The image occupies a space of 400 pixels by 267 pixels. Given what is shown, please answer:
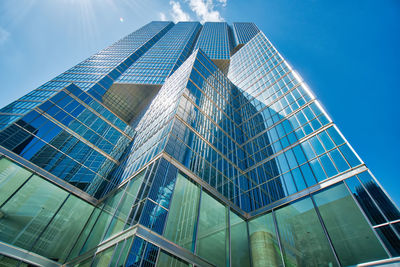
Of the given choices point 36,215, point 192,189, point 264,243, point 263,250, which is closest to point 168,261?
point 192,189

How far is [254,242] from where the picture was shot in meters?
17.2

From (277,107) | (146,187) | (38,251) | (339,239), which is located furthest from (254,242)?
(277,107)

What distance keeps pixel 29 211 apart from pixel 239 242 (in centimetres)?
1697

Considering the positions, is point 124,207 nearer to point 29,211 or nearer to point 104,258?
point 104,258

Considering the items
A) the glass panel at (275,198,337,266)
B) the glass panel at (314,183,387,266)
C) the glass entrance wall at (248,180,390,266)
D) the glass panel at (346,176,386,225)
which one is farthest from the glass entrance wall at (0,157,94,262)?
the glass panel at (346,176,386,225)

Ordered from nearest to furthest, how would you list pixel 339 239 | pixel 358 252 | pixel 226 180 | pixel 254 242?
pixel 358 252, pixel 339 239, pixel 254 242, pixel 226 180

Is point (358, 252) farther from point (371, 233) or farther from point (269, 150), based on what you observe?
point (269, 150)

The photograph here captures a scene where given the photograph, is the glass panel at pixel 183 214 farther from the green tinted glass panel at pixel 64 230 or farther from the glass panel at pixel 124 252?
the green tinted glass panel at pixel 64 230

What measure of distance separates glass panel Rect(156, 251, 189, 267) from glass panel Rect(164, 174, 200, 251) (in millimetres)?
903

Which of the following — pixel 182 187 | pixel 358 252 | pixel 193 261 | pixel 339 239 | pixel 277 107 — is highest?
pixel 277 107

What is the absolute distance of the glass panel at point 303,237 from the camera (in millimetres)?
13555

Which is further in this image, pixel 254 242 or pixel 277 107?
pixel 277 107

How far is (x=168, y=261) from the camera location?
1166cm

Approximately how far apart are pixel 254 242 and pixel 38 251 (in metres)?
16.6
